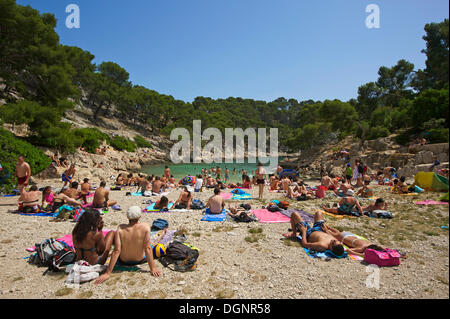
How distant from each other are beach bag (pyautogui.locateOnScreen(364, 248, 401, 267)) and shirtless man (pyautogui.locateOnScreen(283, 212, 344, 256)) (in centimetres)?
43

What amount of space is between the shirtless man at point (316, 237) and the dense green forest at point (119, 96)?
7.86ft

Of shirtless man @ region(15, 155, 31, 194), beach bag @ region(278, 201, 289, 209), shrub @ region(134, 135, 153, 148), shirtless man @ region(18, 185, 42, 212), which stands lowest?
beach bag @ region(278, 201, 289, 209)

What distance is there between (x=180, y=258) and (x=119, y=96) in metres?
48.6

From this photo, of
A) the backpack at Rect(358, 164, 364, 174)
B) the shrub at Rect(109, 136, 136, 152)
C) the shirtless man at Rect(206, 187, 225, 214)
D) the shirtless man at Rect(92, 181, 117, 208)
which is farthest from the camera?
the shrub at Rect(109, 136, 136, 152)

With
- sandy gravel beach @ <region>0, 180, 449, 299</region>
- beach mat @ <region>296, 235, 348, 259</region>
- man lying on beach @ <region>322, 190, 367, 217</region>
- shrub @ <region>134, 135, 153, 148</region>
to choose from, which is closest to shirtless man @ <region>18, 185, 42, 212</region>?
sandy gravel beach @ <region>0, 180, 449, 299</region>

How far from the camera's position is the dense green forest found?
385 inches

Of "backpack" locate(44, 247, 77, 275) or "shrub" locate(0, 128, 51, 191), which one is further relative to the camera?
"shrub" locate(0, 128, 51, 191)

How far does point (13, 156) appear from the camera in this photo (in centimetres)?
965

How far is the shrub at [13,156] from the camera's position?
888cm

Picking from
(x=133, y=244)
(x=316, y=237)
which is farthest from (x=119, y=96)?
(x=316, y=237)

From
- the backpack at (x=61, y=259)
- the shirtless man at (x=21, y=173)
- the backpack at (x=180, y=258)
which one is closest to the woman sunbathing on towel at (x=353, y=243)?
the backpack at (x=180, y=258)
